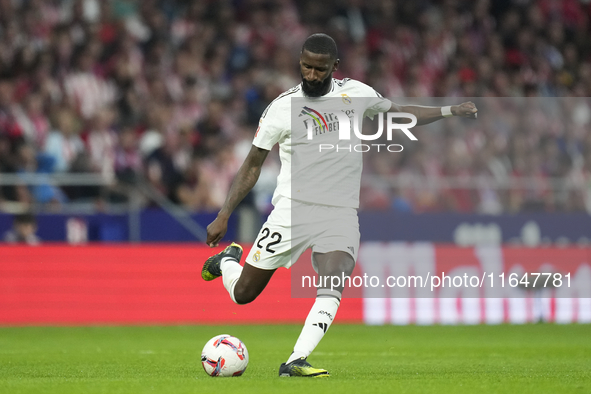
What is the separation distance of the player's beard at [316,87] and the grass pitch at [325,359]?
83.8 inches

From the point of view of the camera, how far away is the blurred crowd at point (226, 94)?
580 inches

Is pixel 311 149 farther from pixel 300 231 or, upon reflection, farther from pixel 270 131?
pixel 300 231

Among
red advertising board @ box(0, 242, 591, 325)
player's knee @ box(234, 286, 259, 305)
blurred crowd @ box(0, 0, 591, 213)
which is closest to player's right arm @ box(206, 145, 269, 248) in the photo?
player's knee @ box(234, 286, 259, 305)

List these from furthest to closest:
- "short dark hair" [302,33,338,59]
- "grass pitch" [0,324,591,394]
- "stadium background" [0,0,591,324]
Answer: "stadium background" [0,0,591,324], "short dark hair" [302,33,338,59], "grass pitch" [0,324,591,394]

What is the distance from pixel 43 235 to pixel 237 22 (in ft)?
20.8

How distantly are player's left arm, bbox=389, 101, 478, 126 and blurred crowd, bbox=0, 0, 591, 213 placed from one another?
7.27 m

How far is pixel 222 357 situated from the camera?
276 inches

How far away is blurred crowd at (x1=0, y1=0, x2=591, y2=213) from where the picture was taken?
14.7 meters

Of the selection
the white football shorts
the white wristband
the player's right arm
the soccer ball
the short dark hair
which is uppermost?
the short dark hair

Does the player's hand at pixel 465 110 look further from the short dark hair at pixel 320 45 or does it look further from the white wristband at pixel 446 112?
the short dark hair at pixel 320 45

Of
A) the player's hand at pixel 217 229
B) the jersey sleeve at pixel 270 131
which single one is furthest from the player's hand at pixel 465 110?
the player's hand at pixel 217 229

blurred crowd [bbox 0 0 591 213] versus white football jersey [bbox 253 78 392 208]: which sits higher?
blurred crowd [bbox 0 0 591 213]

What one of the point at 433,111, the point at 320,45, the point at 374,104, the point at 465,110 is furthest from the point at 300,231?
the point at 465,110

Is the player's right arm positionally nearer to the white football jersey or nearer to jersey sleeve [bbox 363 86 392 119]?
the white football jersey
